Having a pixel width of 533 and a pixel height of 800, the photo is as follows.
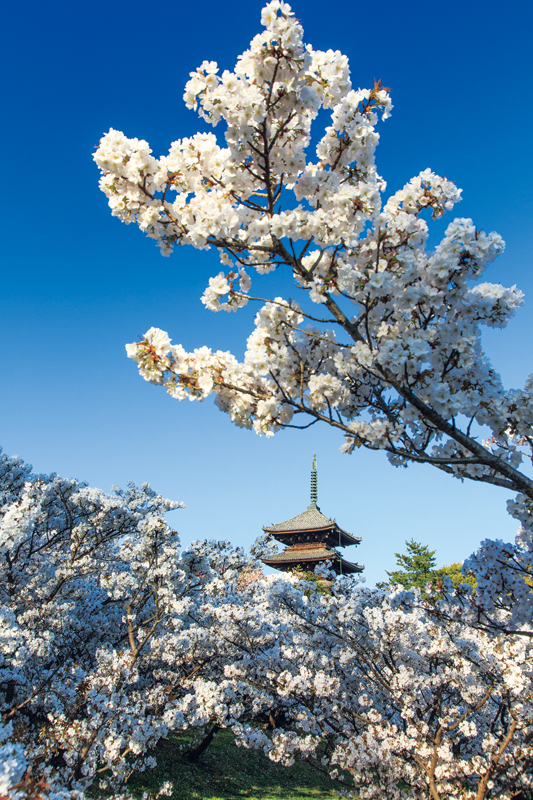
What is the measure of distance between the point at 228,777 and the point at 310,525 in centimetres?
2660

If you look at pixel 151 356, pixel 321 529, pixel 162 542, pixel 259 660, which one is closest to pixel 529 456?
pixel 151 356

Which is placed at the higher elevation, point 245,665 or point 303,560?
point 303,560

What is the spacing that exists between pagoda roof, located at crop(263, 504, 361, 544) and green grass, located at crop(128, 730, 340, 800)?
21690 millimetres

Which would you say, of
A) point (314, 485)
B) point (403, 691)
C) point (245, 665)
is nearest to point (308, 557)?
point (314, 485)

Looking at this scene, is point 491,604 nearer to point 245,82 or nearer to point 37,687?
point 245,82

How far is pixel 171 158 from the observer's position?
13.7 feet

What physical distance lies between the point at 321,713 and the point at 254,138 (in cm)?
1048

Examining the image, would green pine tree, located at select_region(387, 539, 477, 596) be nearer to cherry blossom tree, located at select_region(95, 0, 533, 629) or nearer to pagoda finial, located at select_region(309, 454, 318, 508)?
pagoda finial, located at select_region(309, 454, 318, 508)

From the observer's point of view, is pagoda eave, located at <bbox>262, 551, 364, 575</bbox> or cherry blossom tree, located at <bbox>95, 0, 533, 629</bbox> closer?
cherry blossom tree, located at <bbox>95, 0, 533, 629</bbox>

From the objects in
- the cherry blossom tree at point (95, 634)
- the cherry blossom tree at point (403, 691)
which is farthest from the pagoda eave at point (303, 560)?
the cherry blossom tree at point (403, 691)

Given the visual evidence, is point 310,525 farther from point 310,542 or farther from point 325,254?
point 325,254

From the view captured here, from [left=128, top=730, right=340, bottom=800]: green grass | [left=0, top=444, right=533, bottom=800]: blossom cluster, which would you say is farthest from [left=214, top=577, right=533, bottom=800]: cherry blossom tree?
[left=128, top=730, right=340, bottom=800]: green grass

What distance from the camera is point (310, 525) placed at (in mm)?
40562

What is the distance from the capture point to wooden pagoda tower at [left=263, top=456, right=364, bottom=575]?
1533 inches
